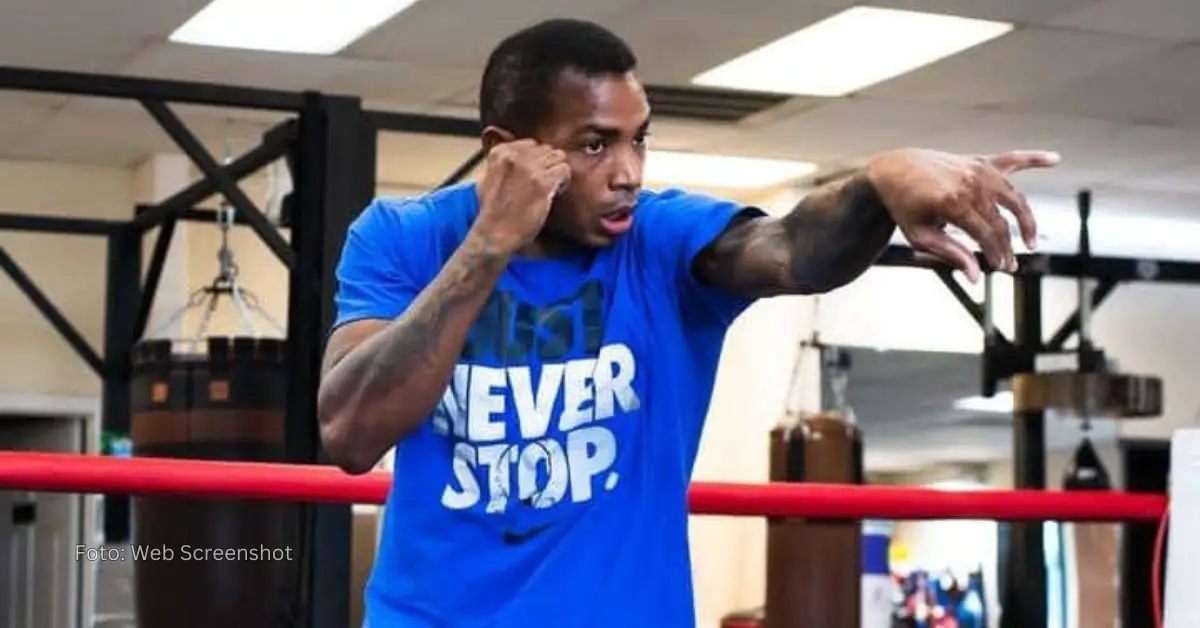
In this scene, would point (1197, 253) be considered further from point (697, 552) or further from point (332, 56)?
point (332, 56)

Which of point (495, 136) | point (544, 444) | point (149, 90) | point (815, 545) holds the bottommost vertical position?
point (815, 545)

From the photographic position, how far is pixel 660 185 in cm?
802

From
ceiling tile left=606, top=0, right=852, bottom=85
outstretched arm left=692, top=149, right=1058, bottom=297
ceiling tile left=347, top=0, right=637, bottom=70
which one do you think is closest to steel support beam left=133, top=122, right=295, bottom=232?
ceiling tile left=347, top=0, right=637, bottom=70

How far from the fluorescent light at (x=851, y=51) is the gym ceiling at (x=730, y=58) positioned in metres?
0.06

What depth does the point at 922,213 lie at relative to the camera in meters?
1.26

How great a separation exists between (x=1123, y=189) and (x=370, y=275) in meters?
6.74

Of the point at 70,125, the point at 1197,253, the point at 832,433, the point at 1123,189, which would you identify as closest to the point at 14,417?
the point at 70,125

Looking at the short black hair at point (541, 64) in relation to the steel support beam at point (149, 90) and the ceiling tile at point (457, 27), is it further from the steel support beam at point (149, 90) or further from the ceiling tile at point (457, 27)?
the ceiling tile at point (457, 27)

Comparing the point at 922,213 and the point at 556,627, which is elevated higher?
the point at 922,213

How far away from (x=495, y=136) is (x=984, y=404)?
9.16 meters

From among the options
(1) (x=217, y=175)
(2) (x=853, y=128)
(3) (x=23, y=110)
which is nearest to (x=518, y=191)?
(1) (x=217, y=175)

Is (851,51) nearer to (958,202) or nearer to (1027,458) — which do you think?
(1027,458)

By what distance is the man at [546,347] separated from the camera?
1395mm

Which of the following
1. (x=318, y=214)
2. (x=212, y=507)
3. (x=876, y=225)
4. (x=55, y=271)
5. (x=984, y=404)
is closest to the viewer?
(x=876, y=225)
